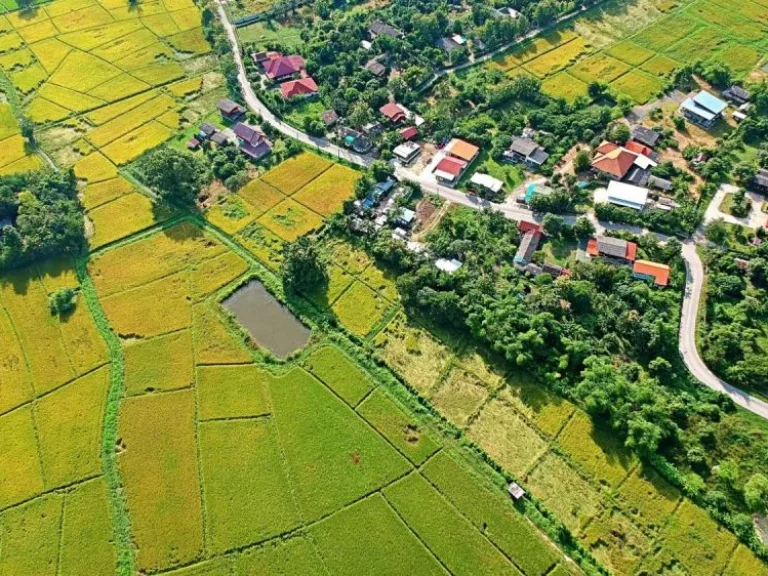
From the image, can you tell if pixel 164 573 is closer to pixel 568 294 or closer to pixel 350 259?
pixel 350 259

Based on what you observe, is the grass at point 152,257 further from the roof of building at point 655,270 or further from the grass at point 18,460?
the roof of building at point 655,270

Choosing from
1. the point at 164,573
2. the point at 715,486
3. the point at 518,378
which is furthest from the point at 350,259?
the point at 715,486

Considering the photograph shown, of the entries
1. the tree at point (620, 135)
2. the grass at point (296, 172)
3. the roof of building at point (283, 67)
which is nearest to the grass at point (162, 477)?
the grass at point (296, 172)

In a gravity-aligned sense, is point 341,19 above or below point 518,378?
above

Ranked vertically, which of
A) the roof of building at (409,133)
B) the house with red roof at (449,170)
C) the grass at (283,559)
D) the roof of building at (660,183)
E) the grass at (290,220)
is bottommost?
the grass at (283,559)

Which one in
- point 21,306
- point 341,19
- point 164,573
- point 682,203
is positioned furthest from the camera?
point 341,19

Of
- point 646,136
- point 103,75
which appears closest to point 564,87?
point 646,136

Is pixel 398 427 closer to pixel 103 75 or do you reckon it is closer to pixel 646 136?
pixel 646 136
